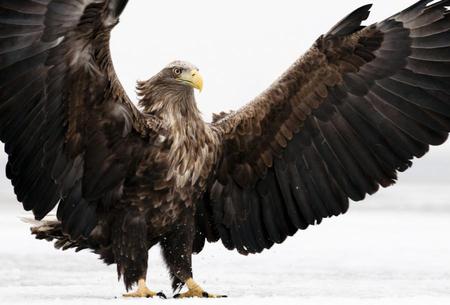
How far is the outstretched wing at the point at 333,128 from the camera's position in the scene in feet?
25.3

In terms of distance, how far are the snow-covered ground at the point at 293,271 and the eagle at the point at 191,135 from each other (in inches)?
20.4

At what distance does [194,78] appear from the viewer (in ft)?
24.8

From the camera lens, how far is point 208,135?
765cm

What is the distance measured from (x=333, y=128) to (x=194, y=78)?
113cm

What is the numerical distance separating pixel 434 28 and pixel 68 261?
4273mm

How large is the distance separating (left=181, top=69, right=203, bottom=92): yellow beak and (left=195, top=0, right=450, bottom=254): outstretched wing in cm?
46

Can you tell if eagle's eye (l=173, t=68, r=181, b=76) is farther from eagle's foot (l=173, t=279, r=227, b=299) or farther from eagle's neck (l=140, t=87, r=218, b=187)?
eagle's foot (l=173, t=279, r=227, b=299)

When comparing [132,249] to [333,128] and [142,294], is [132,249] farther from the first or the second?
[333,128]

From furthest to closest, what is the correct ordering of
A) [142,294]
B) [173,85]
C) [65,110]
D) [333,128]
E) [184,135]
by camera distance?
[333,128] < [173,85] < [184,135] < [142,294] < [65,110]

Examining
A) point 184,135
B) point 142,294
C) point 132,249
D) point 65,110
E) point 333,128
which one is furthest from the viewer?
point 333,128

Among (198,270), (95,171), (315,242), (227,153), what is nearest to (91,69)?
(95,171)

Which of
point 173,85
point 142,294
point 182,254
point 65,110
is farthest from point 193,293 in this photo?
point 65,110

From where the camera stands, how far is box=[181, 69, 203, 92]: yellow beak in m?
7.53

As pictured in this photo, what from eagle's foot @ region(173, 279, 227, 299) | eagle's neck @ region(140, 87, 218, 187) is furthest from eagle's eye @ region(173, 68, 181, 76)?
eagle's foot @ region(173, 279, 227, 299)
